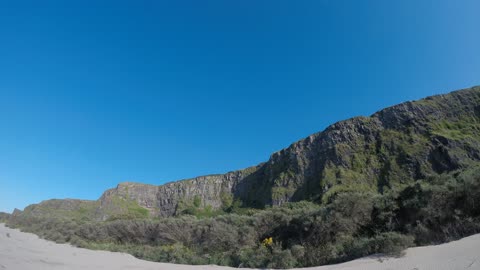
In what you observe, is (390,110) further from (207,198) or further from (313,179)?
(207,198)

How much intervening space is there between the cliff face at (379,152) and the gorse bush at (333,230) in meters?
48.9

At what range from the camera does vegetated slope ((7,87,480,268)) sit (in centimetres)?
1191

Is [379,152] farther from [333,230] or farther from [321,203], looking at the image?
[333,230]

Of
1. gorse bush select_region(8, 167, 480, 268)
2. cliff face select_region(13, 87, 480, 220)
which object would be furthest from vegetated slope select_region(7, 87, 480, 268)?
cliff face select_region(13, 87, 480, 220)

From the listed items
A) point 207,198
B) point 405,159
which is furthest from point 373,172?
point 207,198

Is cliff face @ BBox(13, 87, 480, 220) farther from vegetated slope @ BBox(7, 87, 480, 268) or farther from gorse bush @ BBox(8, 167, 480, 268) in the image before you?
gorse bush @ BBox(8, 167, 480, 268)

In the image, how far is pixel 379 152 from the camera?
8356 centimetres

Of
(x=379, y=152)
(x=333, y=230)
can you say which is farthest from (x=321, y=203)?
(x=333, y=230)

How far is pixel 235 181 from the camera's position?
13500 centimetres

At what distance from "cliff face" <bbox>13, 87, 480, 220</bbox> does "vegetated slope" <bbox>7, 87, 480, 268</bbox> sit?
1.03 feet

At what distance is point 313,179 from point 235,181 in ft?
164

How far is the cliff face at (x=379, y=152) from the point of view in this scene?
70.6 m

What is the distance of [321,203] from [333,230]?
5784cm

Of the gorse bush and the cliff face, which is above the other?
the cliff face
